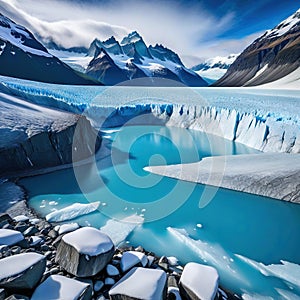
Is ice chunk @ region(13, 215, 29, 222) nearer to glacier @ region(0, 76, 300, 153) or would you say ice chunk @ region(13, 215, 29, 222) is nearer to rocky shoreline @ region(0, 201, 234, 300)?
rocky shoreline @ region(0, 201, 234, 300)

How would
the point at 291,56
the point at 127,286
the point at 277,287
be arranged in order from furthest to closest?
1. the point at 291,56
2. the point at 277,287
3. the point at 127,286

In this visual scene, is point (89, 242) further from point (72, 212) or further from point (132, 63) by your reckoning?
point (132, 63)

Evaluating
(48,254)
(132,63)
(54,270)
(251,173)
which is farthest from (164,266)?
(132,63)

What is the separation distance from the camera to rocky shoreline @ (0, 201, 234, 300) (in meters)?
2.14

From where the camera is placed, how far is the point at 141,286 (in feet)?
7.43

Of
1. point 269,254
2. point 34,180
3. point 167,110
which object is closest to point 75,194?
point 34,180

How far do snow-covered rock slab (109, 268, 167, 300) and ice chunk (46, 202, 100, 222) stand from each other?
8.22 feet

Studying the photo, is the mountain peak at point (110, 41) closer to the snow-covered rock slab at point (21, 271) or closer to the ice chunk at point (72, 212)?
the ice chunk at point (72, 212)

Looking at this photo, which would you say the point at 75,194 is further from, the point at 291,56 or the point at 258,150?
the point at 291,56

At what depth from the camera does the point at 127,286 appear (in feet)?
7.47

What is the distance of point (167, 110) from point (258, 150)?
8.53 meters

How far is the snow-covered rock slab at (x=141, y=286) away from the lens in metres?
2.13

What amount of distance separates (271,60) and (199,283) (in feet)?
227

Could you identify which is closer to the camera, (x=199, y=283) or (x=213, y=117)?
(x=199, y=283)
